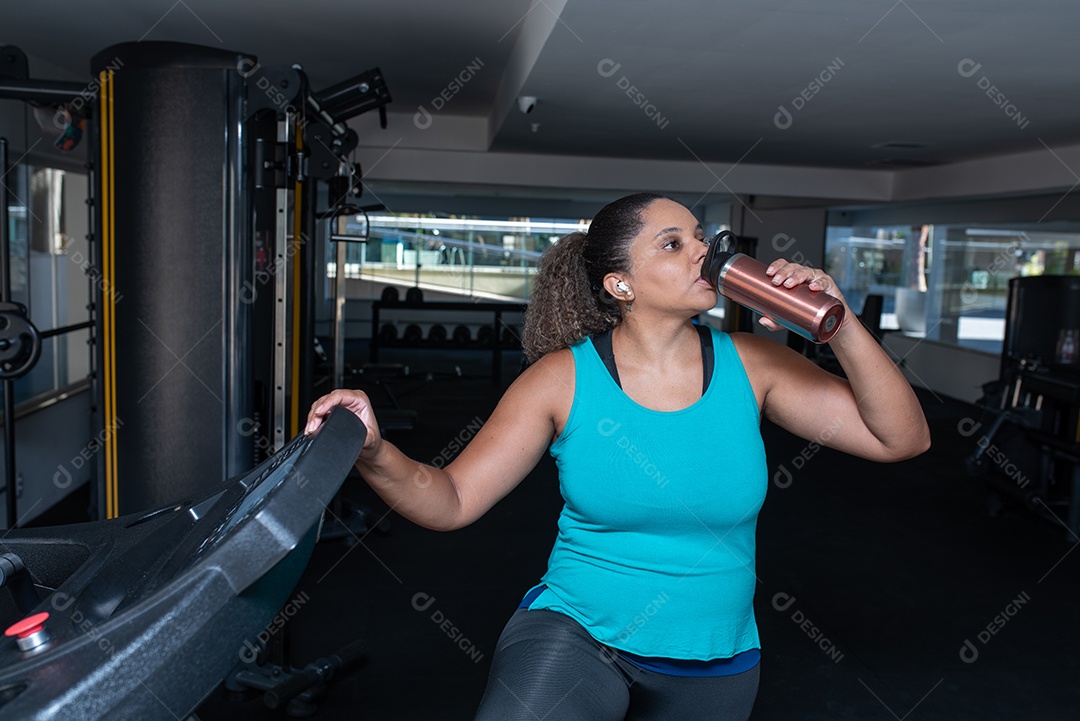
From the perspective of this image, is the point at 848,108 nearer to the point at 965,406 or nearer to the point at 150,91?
the point at 150,91

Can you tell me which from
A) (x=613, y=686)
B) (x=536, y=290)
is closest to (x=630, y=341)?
(x=536, y=290)

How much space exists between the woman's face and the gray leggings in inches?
18.9

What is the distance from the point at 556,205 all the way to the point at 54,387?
8.00 metres

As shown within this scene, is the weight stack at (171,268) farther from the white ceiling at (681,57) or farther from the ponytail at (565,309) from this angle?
the ponytail at (565,309)

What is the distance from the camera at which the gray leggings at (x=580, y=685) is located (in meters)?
1.11

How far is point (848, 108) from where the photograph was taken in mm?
4336

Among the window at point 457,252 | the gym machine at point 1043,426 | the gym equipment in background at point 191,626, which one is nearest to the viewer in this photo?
the gym equipment in background at point 191,626

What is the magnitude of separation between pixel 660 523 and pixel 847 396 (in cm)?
34

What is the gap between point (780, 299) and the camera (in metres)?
1.11

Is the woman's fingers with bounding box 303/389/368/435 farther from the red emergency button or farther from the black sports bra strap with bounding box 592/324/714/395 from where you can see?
the black sports bra strap with bounding box 592/324/714/395

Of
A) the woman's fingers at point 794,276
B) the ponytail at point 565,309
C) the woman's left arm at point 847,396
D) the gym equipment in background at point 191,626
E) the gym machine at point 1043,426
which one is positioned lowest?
the gym machine at point 1043,426

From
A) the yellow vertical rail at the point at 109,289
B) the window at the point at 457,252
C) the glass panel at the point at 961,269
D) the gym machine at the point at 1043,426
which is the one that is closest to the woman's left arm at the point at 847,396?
the yellow vertical rail at the point at 109,289

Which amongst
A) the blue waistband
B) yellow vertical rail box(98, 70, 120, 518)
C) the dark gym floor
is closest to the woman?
the blue waistband

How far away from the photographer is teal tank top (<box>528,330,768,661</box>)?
1225 mm
